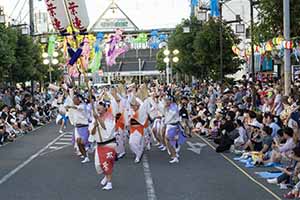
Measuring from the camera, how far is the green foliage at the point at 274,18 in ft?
74.2

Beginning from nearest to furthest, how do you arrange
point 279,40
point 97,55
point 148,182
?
point 148,182 → point 279,40 → point 97,55

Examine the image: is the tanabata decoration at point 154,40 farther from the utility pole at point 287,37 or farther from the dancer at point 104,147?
the dancer at point 104,147

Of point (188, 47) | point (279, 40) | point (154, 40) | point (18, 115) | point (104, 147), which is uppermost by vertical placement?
point (154, 40)

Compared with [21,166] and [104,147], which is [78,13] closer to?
[104,147]

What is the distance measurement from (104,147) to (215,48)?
28503 mm

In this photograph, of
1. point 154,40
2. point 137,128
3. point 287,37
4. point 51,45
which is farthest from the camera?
point 154,40

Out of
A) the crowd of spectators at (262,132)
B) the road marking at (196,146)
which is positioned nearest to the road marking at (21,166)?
the road marking at (196,146)

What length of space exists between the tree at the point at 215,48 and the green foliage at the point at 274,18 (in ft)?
52.9

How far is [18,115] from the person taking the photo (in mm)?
28188


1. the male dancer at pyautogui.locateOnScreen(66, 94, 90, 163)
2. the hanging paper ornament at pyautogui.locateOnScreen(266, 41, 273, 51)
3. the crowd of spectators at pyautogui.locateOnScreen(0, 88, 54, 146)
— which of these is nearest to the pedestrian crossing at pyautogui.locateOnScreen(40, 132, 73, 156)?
the crowd of spectators at pyautogui.locateOnScreen(0, 88, 54, 146)

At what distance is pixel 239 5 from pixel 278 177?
48.1 metres

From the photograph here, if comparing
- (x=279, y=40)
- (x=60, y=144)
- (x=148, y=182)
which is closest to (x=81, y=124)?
(x=148, y=182)

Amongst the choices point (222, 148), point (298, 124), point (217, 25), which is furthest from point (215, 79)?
point (298, 124)

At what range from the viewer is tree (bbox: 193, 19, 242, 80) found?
132ft
